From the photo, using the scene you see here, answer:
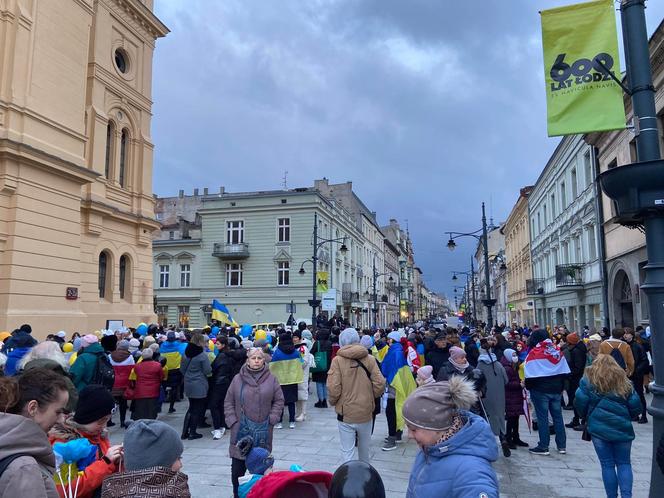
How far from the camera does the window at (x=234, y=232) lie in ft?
139

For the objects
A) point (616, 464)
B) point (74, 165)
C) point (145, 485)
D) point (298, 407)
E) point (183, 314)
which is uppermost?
point (74, 165)

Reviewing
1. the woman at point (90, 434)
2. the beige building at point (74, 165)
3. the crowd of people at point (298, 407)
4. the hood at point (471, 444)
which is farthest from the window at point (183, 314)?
the hood at point (471, 444)

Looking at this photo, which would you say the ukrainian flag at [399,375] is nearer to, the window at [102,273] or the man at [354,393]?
the man at [354,393]

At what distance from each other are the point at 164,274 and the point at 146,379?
3747 cm

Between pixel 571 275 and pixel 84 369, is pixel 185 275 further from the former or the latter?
pixel 84 369

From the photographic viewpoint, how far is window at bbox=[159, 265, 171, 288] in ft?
144

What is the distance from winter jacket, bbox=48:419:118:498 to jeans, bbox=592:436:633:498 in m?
4.90

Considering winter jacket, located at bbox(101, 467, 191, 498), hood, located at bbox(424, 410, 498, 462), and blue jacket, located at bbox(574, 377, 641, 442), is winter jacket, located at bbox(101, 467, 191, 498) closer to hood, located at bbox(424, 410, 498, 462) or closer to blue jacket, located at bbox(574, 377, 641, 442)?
hood, located at bbox(424, 410, 498, 462)

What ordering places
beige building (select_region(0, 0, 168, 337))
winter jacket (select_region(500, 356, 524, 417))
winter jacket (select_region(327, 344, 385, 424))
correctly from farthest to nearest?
beige building (select_region(0, 0, 168, 337)) < winter jacket (select_region(500, 356, 524, 417)) < winter jacket (select_region(327, 344, 385, 424))

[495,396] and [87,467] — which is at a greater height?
[87,467]

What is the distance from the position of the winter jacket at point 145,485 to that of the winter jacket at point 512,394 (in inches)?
271

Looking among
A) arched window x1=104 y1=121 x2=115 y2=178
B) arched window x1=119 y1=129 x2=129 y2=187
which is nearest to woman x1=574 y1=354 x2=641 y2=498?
arched window x1=104 y1=121 x2=115 y2=178

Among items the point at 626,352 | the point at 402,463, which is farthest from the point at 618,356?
the point at 402,463

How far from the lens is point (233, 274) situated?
42.3 m
